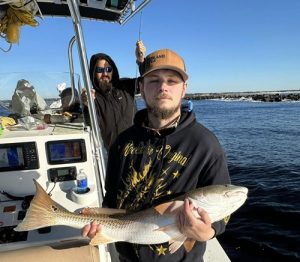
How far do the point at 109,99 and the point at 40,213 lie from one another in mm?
2725

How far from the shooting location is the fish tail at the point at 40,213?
99.0 inches

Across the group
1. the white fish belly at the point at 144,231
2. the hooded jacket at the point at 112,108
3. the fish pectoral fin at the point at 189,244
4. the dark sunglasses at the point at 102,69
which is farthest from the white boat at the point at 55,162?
the fish pectoral fin at the point at 189,244

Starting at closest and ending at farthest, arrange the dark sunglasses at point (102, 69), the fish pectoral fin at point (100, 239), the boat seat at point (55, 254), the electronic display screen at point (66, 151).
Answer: the fish pectoral fin at point (100, 239), the boat seat at point (55, 254), the electronic display screen at point (66, 151), the dark sunglasses at point (102, 69)

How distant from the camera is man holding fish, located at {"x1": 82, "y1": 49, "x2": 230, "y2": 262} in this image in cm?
213

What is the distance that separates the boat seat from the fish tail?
0.25m

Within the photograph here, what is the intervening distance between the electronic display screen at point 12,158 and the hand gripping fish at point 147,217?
5.41 ft

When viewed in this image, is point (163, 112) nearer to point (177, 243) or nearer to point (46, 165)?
point (177, 243)

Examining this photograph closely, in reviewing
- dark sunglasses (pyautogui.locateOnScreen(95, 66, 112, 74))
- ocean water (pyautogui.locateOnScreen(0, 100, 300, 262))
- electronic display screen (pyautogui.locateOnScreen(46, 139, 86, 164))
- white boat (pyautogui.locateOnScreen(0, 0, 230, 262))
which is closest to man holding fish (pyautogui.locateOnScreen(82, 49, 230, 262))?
white boat (pyautogui.locateOnScreen(0, 0, 230, 262))

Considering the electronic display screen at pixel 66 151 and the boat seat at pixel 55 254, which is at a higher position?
the electronic display screen at pixel 66 151

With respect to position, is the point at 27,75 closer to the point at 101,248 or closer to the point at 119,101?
the point at 119,101

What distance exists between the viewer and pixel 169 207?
→ 7.06ft

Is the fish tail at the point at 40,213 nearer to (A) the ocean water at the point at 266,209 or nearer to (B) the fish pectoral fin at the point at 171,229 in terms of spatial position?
(B) the fish pectoral fin at the point at 171,229

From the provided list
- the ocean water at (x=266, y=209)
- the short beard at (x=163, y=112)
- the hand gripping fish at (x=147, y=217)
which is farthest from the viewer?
the ocean water at (x=266, y=209)

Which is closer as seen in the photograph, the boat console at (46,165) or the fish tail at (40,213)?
the fish tail at (40,213)
